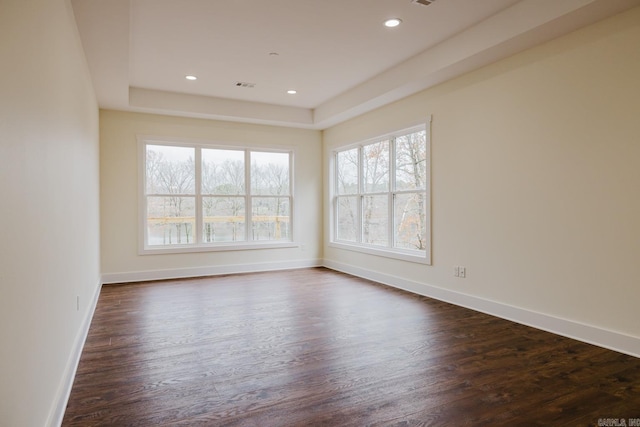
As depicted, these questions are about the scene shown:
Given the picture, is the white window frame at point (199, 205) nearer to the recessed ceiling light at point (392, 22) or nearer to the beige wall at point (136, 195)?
the beige wall at point (136, 195)

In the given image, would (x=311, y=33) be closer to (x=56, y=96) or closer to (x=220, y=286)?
(x=56, y=96)

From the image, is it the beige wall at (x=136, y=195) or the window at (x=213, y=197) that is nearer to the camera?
the beige wall at (x=136, y=195)

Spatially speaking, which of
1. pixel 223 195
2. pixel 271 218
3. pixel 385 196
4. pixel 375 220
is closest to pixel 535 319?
pixel 385 196

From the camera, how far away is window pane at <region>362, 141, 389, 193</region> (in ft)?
18.6

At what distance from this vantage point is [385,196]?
566cm

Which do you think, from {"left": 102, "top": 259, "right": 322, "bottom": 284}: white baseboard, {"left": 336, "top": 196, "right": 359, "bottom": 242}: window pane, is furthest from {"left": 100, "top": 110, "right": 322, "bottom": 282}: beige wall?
{"left": 336, "top": 196, "right": 359, "bottom": 242}: window pane

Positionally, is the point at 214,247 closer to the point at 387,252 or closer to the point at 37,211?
the point at 387,252

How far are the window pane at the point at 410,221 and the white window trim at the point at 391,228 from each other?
10 cm

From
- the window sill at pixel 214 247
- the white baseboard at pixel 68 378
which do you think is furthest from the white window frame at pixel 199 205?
the white baseboard at pixel 68 378

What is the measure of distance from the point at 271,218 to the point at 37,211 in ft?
16.9

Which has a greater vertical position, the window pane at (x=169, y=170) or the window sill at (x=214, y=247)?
the window pane at (x=169, y=170)

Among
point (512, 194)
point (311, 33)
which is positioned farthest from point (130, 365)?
point (512, 194)

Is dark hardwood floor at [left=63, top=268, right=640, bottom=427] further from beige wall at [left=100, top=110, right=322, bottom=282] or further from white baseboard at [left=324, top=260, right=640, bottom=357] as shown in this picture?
beige wall at [left=100, top=110, right=322, bottom=282]

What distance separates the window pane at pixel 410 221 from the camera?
5012 mm
